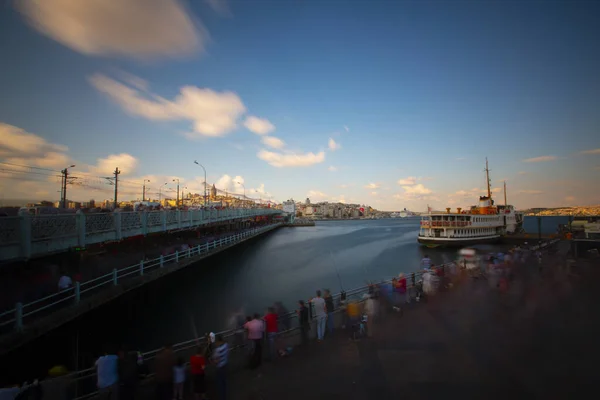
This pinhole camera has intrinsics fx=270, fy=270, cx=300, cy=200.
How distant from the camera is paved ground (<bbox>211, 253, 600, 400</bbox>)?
5155mm

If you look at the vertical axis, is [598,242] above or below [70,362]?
above

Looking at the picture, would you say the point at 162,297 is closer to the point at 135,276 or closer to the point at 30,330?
the point at 135,276

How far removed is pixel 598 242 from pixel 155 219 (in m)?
36.8

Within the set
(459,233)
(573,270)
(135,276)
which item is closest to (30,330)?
(135,276)

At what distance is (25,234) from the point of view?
29.7 ft

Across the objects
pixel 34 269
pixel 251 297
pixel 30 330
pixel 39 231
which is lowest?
pixel 251 297

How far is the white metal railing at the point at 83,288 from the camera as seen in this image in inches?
344

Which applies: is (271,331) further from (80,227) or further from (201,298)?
(201,298)

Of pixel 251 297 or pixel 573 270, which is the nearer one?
pixel 573 270

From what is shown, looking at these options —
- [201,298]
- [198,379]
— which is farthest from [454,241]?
[198,379]

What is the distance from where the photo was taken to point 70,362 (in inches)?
400

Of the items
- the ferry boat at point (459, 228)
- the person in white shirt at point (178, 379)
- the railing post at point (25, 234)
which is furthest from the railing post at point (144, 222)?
the ferry boat at point (459, 228)

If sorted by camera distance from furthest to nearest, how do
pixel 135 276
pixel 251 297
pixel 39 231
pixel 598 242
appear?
pixel 598 242 < pixel 251 297 < pixel 135 276 < pixel 39 231

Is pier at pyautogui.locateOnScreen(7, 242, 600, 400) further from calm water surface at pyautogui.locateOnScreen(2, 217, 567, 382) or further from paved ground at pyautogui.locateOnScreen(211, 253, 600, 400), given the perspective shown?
calm water surface at pyautogui.locateOnScreen(2, 217, 567, 382)
